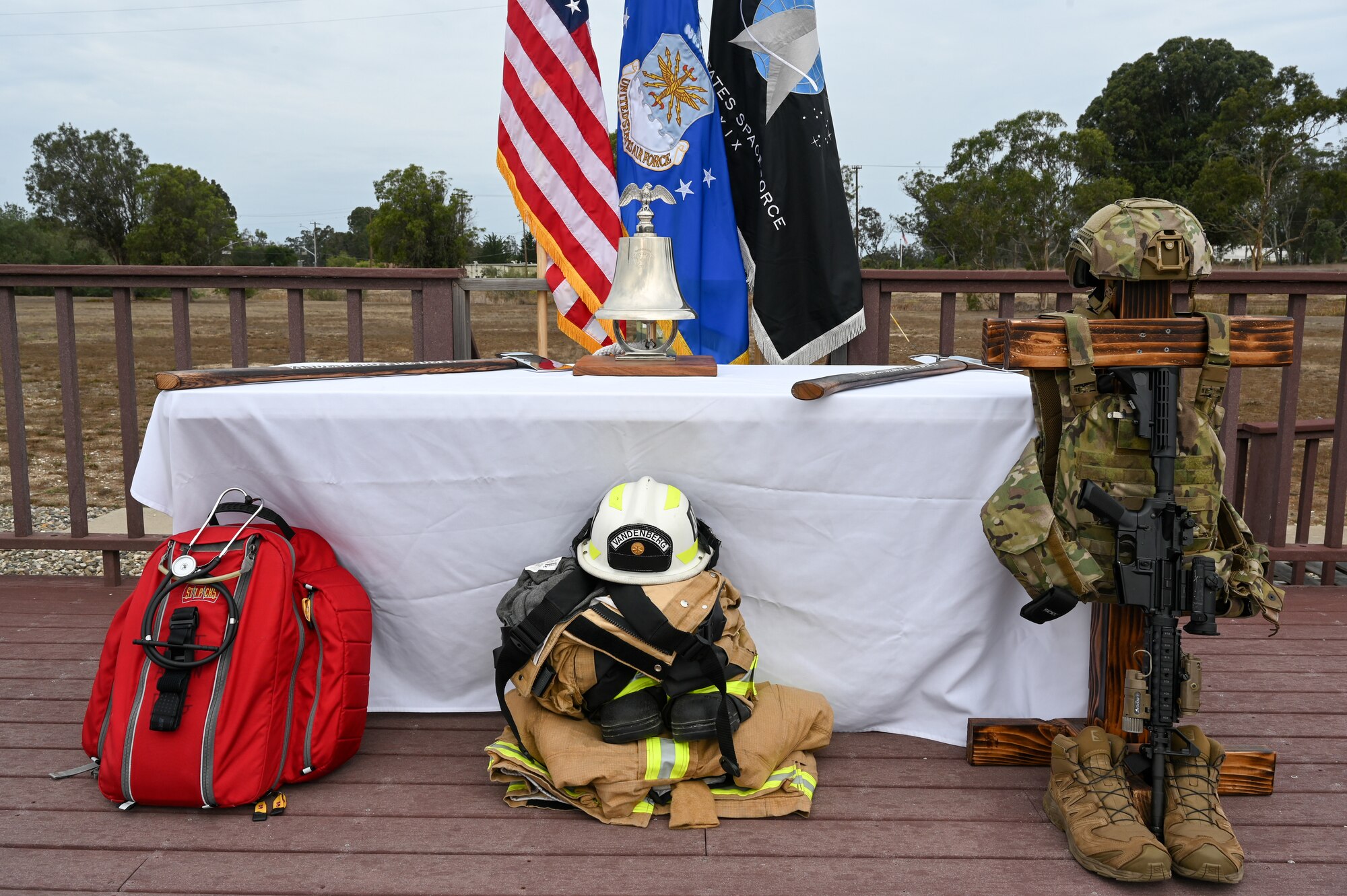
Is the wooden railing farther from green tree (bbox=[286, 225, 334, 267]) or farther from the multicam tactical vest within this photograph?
green tree (bbox=[286, 225, 334, 267])

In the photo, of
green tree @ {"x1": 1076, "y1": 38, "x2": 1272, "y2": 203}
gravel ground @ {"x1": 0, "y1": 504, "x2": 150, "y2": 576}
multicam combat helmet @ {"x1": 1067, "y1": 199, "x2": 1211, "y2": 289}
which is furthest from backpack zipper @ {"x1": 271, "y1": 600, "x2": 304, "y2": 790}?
green tree @ {"x1": 1076, "y1": 38, "x2": 1272, "y2": 203}

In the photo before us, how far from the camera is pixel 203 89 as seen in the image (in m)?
30.9

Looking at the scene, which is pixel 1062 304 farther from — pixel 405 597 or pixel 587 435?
pixel 405 597

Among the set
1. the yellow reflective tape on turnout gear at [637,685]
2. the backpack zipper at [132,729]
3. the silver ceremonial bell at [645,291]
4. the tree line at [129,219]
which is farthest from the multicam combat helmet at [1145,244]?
the tree line at [129,219]

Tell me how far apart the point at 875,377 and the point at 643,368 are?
544 millimetres

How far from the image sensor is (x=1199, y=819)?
169 centimetres

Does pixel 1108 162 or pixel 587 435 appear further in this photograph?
pixel 1108 162

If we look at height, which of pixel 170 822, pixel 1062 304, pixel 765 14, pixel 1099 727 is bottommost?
pixel 170 822

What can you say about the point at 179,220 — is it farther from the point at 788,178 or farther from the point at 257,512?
the point at 257,512

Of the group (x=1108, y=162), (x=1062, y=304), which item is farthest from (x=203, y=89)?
(x=1062, y=304)

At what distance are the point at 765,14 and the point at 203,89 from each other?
33.0m

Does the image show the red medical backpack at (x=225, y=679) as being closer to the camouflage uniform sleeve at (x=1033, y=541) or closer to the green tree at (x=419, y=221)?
the camouflage uniform sleeve at (x=1033, y=541)

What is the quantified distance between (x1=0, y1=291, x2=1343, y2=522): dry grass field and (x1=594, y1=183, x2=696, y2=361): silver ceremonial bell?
12.3 ft

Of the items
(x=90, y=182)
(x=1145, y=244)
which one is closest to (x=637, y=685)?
(x=1145, y=244)
